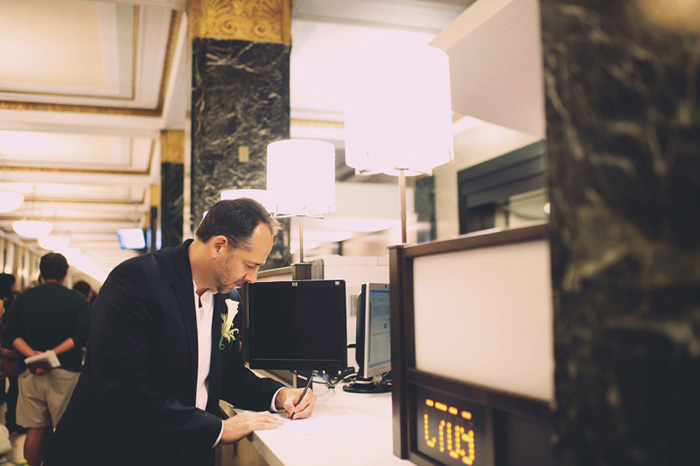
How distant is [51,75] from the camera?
19.5 ft

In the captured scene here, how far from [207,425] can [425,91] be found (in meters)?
1.25

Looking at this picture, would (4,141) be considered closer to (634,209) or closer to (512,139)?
(512,139)

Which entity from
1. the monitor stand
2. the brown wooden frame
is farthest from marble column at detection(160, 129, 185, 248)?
the brown wooden frame

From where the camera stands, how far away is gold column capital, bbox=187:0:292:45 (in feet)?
13.7

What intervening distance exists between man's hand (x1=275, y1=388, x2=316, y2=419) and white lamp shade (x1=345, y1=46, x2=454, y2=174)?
85 centimetres

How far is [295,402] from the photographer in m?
1.89

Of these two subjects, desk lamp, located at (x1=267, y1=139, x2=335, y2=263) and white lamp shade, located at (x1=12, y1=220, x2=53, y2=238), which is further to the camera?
white lamp shade, located at (x1=12, y1=220, x2=53, y2=238)

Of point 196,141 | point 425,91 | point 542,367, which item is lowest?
point 542,367

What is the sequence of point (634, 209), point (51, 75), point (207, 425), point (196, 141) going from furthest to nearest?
point (51, 75) < point (196, 141) < point (207, 425) < point (634, 209)

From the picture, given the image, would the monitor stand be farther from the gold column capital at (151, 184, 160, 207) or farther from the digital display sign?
the gold column capital at (151, 184, 160, 207)

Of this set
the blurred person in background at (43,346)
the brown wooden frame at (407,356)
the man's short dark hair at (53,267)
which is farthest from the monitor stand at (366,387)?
the man's short dark hair at (53,267)

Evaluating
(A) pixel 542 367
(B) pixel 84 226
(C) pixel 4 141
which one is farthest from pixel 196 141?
(B) pixel 84 226

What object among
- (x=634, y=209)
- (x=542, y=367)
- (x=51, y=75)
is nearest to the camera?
(x=634, y=209)

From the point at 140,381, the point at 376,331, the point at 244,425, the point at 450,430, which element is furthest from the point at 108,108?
the point at 450,430
